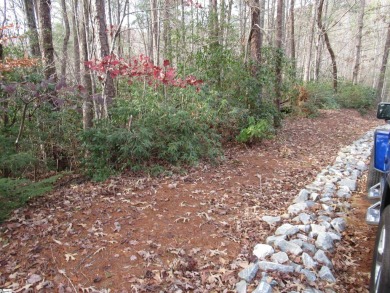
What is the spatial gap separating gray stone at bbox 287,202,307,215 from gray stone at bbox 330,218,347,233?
461 mm

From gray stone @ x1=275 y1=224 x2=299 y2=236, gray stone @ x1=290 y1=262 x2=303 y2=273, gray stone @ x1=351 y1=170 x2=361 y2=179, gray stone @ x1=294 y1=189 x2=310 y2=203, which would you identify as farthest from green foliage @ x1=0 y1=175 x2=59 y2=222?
gray stone @ x1=351 y1=170 x2=361 y2=179

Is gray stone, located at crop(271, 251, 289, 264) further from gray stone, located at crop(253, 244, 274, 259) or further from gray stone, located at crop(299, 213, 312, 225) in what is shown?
gray stone, located at crop(299, 213, 312, 225)

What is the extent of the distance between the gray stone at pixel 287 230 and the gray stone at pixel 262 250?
40 cm

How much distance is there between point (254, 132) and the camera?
6.78 metres

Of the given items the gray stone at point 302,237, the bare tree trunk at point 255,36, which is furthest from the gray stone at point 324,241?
the bare tree trunk at point 255,36

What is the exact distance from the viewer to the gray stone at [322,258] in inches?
112

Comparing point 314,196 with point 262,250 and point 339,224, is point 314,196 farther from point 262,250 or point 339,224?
point 262,250

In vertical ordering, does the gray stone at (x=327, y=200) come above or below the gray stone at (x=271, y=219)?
above

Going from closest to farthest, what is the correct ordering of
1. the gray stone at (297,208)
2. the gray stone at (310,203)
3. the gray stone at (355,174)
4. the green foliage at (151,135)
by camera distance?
the gray stone at (297,208) → the gray stone at (310,203) → the green foliage at (151,135) → the gray stone at (355,174)

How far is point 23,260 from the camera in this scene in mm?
2865

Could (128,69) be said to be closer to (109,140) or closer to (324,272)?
(109,140)

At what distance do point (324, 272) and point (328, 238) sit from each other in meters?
0.63

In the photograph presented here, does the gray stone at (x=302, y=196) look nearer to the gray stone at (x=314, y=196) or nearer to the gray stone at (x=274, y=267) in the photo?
A: the gray stone at (x=314, y=196)

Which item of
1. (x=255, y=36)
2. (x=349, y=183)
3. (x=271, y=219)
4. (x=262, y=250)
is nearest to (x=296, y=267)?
(x=262, y=250)
